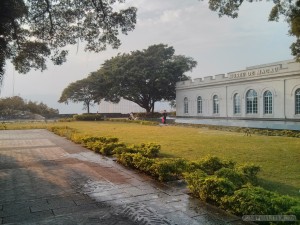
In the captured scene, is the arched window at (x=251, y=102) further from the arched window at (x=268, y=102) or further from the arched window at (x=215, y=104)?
the arched window at (x=215, y=104)

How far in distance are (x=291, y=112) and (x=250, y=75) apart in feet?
19.4

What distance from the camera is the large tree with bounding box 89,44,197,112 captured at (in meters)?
41.3

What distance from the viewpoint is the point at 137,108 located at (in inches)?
2247

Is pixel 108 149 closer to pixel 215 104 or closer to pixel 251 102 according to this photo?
pixel 251 102

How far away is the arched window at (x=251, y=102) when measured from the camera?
3050cm

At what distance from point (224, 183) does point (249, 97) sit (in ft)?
90.5

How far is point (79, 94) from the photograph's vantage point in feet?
171

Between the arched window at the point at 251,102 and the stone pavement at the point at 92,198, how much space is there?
2455 centimetres

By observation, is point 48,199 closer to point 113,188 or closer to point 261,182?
point 113,188

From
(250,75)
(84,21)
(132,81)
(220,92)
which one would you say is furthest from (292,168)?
(132,81)

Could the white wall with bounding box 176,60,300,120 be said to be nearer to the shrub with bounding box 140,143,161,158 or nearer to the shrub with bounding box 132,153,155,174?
the shrub with bounding box 140,143,161,158

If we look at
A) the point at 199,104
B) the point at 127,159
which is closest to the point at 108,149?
the point at 127,159

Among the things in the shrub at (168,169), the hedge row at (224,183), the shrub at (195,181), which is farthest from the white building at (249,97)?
the shrub at (195,181)

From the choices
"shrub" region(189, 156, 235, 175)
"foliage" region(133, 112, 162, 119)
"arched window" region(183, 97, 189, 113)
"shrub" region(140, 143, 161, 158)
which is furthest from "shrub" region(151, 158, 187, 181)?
"foliage" region(133, 112, 162, 119)
